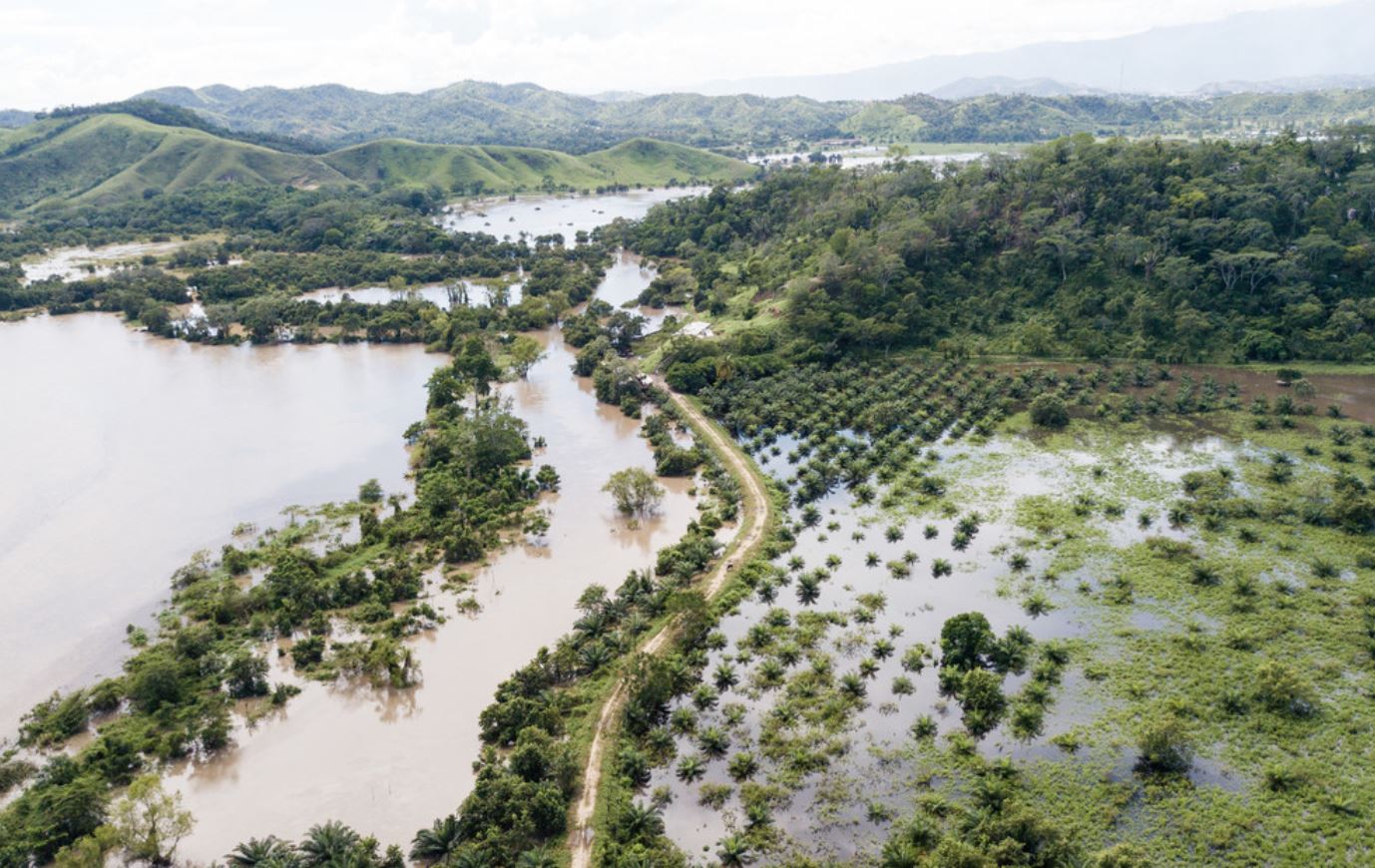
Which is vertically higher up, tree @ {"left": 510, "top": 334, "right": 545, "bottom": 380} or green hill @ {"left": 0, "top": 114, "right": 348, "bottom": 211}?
green hill @ {"left": 0, "top": 114, "right": 348, "bottom": 211}

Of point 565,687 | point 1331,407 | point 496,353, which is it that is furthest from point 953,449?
point 496,353

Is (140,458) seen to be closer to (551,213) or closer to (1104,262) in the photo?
(1104,262)

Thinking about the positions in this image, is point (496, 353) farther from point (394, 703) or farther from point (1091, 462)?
point (1091, 462)

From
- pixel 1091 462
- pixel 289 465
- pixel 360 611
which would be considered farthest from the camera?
pixel 289 465

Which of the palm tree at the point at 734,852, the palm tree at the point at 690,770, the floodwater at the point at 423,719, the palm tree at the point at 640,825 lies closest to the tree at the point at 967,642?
the palm tree at the point at 690,770

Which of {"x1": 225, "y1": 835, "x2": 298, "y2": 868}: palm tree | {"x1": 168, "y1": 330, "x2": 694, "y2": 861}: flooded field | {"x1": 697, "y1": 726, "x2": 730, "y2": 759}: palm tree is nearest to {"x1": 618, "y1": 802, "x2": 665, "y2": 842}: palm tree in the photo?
{"x1": 697, "y1": 726, "x2": 730, "y2": 759}: palm tree

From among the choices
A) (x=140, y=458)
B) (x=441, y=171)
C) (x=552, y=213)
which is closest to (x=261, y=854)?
(x=140, y=458)

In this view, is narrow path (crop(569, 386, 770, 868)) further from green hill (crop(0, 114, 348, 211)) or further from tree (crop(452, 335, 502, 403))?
green hill (crop(0, 114, 348, 211))
